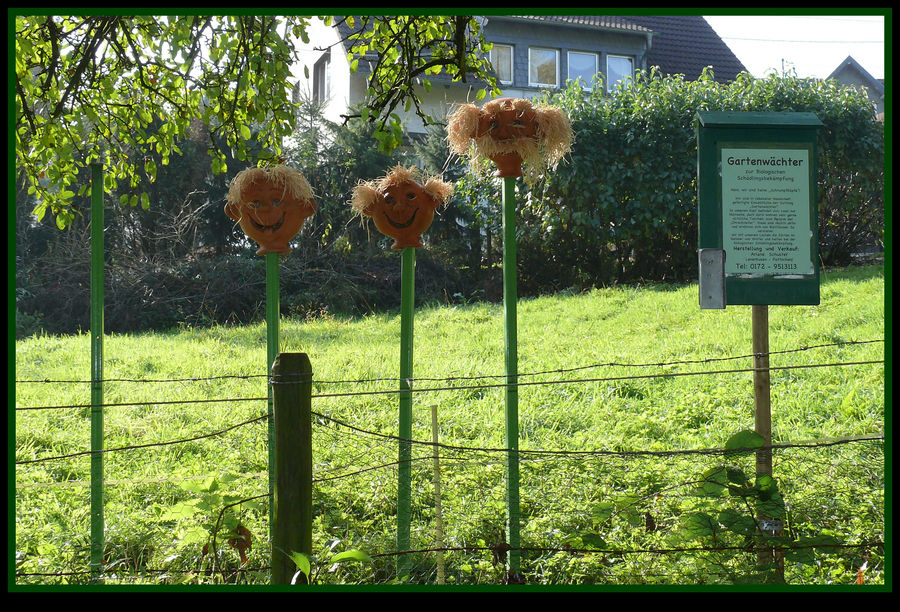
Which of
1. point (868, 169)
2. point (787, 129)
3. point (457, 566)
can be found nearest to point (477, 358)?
point (457, 566)

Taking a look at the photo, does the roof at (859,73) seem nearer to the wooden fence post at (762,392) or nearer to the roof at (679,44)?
the roof at (679,44)

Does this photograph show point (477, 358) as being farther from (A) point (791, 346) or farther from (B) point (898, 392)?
(B) point (898, 392)

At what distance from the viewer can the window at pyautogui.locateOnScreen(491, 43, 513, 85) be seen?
17.1m

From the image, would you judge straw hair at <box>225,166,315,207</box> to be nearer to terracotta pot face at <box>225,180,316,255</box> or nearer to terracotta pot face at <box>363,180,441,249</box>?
terracotta pot face at <box>225,180,316,255</box>

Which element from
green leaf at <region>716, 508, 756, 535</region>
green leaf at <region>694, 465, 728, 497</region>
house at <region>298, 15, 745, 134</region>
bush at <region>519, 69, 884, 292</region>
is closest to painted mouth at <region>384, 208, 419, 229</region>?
green leaf at <region>694, 465, 728, 497</region>

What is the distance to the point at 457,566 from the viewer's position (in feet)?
10.9

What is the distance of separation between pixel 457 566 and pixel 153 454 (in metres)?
2.56

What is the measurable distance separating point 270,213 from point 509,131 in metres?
1.07

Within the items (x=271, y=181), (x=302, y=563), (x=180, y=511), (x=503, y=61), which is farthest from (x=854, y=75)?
(x=302, y=563)

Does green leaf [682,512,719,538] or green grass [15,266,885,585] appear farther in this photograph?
green grass [15,266,885,585]

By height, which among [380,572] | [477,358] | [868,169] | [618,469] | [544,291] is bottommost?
[380,572]

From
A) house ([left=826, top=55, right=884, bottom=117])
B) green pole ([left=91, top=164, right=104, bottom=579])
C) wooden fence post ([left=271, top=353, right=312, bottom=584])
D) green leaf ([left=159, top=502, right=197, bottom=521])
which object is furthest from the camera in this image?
house ([left=826, top=55, right=884, bottom=117])

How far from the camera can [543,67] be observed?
57.6 feet

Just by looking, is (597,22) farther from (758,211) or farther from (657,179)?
A: (758,211)
